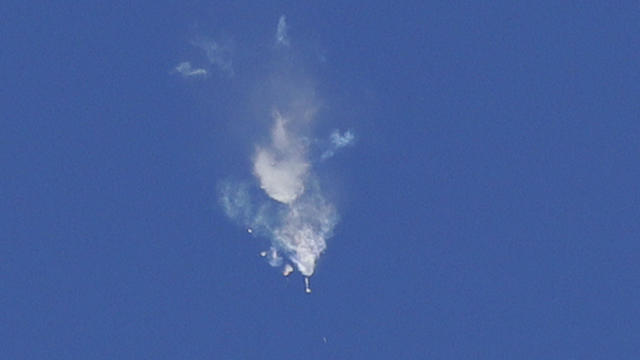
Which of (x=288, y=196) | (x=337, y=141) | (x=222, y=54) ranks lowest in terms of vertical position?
(x=288, y=196)

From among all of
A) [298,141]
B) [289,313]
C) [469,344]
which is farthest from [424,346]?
[298,141]

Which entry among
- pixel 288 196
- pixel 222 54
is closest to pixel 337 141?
pixel 288 196

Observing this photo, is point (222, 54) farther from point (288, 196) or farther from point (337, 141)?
point (288, 196)

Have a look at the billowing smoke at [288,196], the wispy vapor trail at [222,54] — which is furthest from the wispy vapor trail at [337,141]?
the wispy vapor trail at [222,54]

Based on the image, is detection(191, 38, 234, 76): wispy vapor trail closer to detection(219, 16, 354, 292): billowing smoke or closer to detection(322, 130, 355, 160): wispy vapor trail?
detection(219, 16, 354, 292): billowing smoke

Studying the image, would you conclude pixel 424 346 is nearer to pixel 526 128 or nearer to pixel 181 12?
pixel 526 128

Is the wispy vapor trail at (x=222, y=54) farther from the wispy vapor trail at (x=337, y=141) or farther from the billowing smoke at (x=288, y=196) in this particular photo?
the wispy vapor trail at (x=337, y=141)

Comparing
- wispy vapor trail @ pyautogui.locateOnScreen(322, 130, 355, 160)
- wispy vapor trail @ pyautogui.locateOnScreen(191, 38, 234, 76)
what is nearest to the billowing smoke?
wispy vapor trail @ pyautogui.locateOnScreen(322, 130, 355, 160)

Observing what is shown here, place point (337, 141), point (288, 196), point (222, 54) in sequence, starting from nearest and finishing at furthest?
point (288, 196) < point (337, 141) < point (222, 54)
